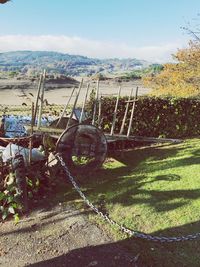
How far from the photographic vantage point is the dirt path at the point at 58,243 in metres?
6.18

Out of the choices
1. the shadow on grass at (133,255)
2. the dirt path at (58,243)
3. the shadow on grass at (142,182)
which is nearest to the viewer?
the shadow on grass at (133,255)

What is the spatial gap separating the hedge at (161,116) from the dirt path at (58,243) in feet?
20.0

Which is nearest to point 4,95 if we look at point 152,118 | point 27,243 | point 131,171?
point 152,118

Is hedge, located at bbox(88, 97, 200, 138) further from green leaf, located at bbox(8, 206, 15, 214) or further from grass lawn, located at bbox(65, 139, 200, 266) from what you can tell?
→ green leaf, located at bbox(8, 206, 15, 214)

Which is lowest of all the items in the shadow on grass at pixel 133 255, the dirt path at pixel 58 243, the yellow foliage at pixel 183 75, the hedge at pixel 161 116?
the dirt path at pixel 58 243

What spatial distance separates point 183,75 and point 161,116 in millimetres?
5578

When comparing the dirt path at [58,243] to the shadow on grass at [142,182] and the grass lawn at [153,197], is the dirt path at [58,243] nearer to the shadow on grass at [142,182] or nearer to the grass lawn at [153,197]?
the grass lawn at [153,197]

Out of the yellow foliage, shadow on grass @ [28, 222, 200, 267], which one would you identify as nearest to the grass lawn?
shadow on grass @ [28, 222, 200, 267]

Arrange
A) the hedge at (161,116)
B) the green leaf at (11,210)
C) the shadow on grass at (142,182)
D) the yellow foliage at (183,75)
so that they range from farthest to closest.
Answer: the yellow foliage at (183,75) < the hedge at (161,116) < the shadow on grass at (142,182) < the green leaf at (11,210)

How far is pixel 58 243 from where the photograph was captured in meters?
6.73

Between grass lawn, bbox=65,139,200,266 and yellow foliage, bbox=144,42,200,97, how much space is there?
23.8 ft

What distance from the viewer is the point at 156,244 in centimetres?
647

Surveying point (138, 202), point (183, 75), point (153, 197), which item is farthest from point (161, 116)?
point (138, 202)

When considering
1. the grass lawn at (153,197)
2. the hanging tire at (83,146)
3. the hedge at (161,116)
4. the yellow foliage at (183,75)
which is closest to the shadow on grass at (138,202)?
the grass lawn at (153,197)
